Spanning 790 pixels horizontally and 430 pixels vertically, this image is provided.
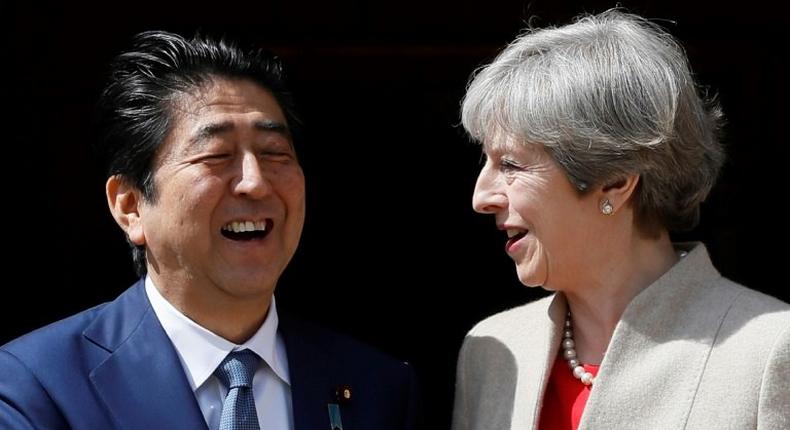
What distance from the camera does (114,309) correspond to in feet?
8.96

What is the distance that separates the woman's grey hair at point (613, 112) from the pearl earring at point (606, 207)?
0.15ft

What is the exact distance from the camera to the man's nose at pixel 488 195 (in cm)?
266

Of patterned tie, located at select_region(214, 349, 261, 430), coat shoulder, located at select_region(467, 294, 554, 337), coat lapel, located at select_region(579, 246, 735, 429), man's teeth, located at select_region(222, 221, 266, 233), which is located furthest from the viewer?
coat shoulder, located at select_region(467, 294, 554, 337)

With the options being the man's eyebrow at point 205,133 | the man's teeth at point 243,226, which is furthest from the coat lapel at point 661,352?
the man's eyebrow at point 205,133

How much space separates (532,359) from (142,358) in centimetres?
84

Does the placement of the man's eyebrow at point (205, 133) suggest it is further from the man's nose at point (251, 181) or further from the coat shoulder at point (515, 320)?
the coat shoulder at point (515, 320)

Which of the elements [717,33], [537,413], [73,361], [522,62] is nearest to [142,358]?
[73,361]

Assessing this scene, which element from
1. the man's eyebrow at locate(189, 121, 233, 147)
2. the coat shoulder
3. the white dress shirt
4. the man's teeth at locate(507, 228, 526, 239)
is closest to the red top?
the coat shoulder

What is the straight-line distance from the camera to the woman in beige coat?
8.13ft

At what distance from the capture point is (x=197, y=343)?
267cm

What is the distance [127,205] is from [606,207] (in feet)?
3.43

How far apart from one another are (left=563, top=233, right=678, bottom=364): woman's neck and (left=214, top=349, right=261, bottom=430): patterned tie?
A: 2.31 ft

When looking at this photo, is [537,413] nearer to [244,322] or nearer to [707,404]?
[707,404]

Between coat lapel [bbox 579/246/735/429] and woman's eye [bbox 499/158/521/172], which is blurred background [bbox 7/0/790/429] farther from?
coat lapel [bbox 579/246/735/429]
